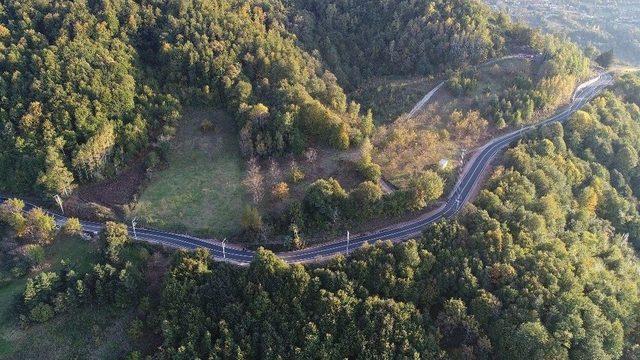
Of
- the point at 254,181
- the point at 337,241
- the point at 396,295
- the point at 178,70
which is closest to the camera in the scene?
the point at 396,295

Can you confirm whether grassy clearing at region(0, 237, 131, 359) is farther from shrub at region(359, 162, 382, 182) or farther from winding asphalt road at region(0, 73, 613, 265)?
shrub at region(359, 162, 382, 182)

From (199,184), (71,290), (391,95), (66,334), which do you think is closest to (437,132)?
(391,95)

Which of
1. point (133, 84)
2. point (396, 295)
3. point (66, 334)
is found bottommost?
point (66, 334)

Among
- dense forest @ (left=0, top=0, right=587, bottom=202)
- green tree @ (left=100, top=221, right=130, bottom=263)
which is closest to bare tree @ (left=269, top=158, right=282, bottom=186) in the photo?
dense forest @ (left=0, top=0, right=587, bottom=202)

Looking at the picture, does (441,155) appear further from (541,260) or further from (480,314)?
(480,314)

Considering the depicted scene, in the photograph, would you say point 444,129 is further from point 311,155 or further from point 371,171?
point 311,155

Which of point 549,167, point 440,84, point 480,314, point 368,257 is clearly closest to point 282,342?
point 368,257
